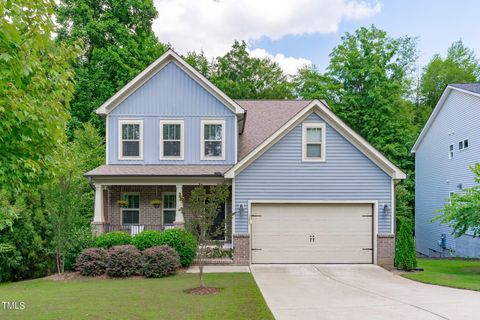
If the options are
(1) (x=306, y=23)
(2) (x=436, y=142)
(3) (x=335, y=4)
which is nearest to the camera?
(3) (x=335, y=4)

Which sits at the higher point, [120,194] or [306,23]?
[306,23]

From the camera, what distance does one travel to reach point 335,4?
79.5ft

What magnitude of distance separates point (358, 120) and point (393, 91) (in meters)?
3.31

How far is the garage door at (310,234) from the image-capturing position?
16.1 m

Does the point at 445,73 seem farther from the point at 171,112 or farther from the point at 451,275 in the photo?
the point at 171,112

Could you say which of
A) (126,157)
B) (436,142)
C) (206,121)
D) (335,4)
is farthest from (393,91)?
(126,157)

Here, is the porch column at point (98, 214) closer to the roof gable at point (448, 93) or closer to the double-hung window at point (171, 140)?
the double-hung window at point (171, 140)

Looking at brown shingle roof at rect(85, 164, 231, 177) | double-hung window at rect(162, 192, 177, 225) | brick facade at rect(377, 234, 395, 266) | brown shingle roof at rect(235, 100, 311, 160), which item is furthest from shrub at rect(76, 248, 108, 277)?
brick facade at rect(377, 234, 395, 266)

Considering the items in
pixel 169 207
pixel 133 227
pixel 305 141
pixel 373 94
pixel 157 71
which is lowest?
pixel 133 227

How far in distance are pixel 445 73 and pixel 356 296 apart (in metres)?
35.8

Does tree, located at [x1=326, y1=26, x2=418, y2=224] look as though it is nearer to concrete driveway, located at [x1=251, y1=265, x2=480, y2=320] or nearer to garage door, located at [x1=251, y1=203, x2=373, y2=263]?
garage door, located at [x1=251, y1=203, x2=373, y2=263]

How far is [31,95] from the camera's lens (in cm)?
613

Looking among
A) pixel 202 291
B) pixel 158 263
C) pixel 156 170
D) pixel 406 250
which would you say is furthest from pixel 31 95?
pixel 406 250

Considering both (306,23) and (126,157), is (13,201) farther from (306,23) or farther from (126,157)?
(306,23)
